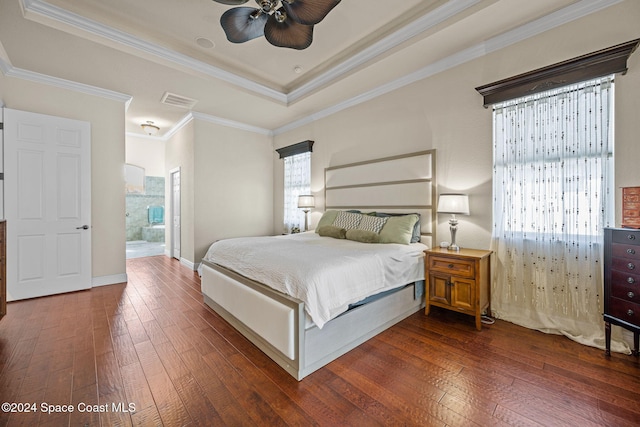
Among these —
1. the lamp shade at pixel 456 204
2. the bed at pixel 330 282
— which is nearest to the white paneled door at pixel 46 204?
the bed at pixel 330 282

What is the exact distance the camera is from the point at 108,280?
160 inches

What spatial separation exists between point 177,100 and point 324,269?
13.2ft

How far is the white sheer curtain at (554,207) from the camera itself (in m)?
2.27

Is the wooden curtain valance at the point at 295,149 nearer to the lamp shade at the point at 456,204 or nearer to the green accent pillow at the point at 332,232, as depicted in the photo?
the green accent pillow at the point at 332,232

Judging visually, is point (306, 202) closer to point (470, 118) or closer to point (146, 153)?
point (470, 118)

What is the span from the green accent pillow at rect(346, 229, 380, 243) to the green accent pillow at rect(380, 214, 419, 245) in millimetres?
71

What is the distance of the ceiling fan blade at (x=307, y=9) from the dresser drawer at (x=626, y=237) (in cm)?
269

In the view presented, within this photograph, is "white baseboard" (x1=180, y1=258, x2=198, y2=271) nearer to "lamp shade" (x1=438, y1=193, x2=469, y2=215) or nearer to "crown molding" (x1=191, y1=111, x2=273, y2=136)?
"crown molding" (x1=191, y1=111, x2=273, y2=136)

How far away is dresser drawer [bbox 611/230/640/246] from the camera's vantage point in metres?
1.85

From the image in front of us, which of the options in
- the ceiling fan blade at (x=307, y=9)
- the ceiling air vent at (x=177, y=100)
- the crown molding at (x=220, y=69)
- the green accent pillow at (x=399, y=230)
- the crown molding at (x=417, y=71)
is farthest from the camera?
the ceiling air vent at (x=177, y=100)

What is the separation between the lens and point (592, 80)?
2.29m

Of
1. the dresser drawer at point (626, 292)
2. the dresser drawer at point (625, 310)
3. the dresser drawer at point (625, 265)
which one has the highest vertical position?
the dresser drawer at point (625, 265)

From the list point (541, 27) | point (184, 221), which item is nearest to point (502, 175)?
point (541, 27)

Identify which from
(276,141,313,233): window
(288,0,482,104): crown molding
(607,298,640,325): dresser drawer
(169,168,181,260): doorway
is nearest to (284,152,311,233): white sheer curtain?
(276,141,313,233): window
